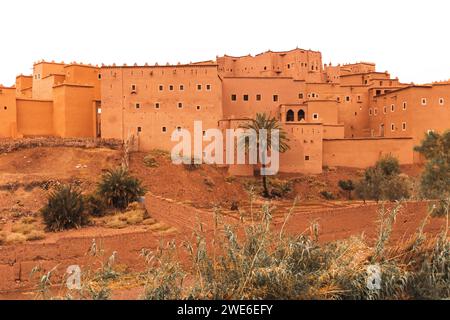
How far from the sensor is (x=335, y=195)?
2864 centimetres

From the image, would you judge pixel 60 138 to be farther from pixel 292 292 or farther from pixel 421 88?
pixel 292 292

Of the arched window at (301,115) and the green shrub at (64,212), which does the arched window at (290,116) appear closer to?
the arched window at (301,115)

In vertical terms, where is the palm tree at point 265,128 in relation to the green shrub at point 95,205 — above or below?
above

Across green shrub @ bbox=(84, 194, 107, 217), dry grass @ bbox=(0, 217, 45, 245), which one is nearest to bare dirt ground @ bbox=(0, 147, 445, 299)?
dry grass @ bbox=(0, 217, 45, 245)

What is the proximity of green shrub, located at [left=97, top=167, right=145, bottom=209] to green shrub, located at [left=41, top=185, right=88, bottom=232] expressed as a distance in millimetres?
2052

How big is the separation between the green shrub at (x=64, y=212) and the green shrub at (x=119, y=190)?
2052 millimetres

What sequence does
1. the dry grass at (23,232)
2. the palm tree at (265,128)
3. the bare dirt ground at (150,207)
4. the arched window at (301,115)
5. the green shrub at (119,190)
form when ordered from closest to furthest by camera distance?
the bare dirt ground at (150,207) → the dry grass at (23,232) → the green shrub at (119,190) → the palm tree at (265,128) → the arched window at (301,115)

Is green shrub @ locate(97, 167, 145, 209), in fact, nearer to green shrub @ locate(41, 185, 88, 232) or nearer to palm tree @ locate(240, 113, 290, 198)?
green shrub @ locate(41, 185, 88, 232)

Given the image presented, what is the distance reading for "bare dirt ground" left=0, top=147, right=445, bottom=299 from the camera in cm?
1516

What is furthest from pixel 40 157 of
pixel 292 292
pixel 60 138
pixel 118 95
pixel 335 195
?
pixel 292 292

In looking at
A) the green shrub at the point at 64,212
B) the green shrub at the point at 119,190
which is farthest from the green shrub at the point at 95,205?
the green shrub at the point at 64,212

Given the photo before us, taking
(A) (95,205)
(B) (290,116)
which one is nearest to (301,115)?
(B) (290,116)

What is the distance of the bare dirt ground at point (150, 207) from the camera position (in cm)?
1516

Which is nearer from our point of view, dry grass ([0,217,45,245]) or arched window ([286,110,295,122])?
dry grass ([0,217,45,245])
